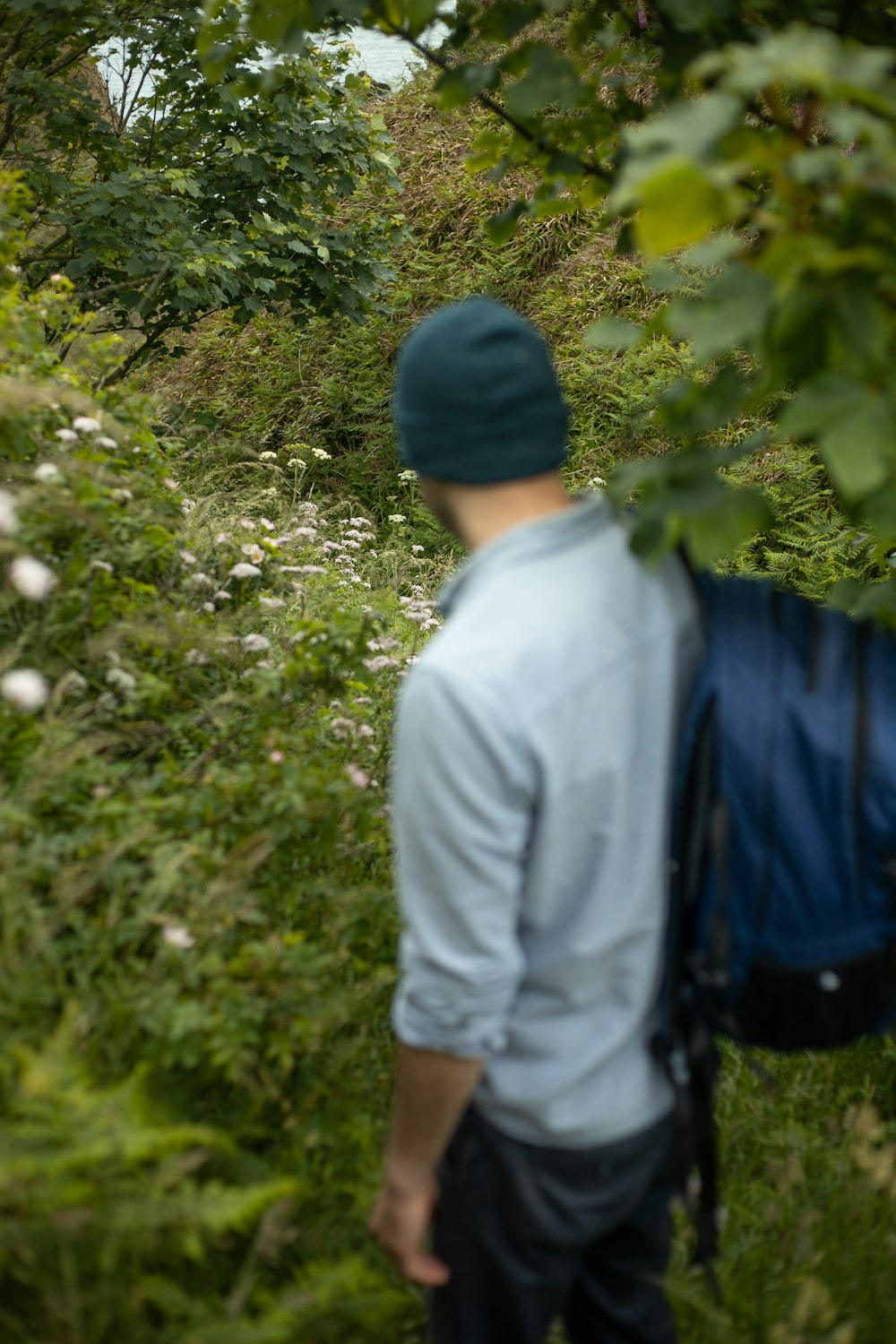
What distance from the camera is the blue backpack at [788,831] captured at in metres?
1.30

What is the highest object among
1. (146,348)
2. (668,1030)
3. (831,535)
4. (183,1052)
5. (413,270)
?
(668,1030)

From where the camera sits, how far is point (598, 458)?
25.5ft

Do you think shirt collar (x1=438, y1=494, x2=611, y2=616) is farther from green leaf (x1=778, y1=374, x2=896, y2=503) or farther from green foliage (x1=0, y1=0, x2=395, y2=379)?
green foliage (x1=0, y1=0, x2=395, y2=379)

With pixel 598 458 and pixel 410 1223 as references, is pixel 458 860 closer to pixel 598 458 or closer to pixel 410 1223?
pixel 410 1223

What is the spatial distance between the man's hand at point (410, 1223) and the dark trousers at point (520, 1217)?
1.3 inches

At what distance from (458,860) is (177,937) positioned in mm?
736

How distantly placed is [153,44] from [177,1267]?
6.44 m

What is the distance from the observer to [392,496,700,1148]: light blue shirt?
1.25m

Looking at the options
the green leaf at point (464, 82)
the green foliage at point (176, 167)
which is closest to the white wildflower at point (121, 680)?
the green leaf at point (464, 82)

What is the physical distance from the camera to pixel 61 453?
→ 108 inches

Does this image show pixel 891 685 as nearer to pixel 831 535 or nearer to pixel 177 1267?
pixel 177 1267

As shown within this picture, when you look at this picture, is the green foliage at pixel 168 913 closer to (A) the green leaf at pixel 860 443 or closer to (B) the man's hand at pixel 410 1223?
(B) the man's hand at pixel 410 1223

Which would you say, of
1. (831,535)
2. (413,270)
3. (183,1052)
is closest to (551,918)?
(183,1052)

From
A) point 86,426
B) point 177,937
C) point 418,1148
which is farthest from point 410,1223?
point 86,426
